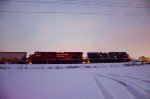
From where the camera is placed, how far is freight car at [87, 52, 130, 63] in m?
25.2

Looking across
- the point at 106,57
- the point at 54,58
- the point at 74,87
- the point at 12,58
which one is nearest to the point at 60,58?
the point at 54,58

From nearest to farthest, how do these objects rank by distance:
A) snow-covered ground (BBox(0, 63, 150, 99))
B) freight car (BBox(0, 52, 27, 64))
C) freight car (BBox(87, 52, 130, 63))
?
snow-covered ground (BBox(0, 63, 150, 99)), freight car (BBox(0, 52, 27, 64)), freight car (BBox(87, 52, 130, 63))

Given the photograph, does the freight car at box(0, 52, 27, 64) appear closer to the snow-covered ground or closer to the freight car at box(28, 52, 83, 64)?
the freight car at box(28, 52, 83, 64)

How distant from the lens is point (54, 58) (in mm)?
23562

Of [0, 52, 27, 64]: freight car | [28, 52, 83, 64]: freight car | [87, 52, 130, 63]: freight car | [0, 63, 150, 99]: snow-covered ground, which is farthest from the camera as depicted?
[87, 52, 130, 63]: freight car

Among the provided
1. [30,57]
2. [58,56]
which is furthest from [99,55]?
[30,57]

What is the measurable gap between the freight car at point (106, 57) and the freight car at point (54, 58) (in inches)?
64.7

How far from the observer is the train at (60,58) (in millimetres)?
22922

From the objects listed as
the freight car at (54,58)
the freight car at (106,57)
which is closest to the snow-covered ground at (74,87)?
the freight car at (54,58)

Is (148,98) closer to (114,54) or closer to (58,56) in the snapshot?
(58,56)

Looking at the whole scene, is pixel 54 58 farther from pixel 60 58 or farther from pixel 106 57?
pixel 106 57

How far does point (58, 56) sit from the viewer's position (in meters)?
23.9

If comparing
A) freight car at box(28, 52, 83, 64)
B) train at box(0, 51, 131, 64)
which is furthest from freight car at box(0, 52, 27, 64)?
freight car at box(28, 52, 83, 64)

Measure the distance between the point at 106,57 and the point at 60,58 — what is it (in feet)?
22.3
